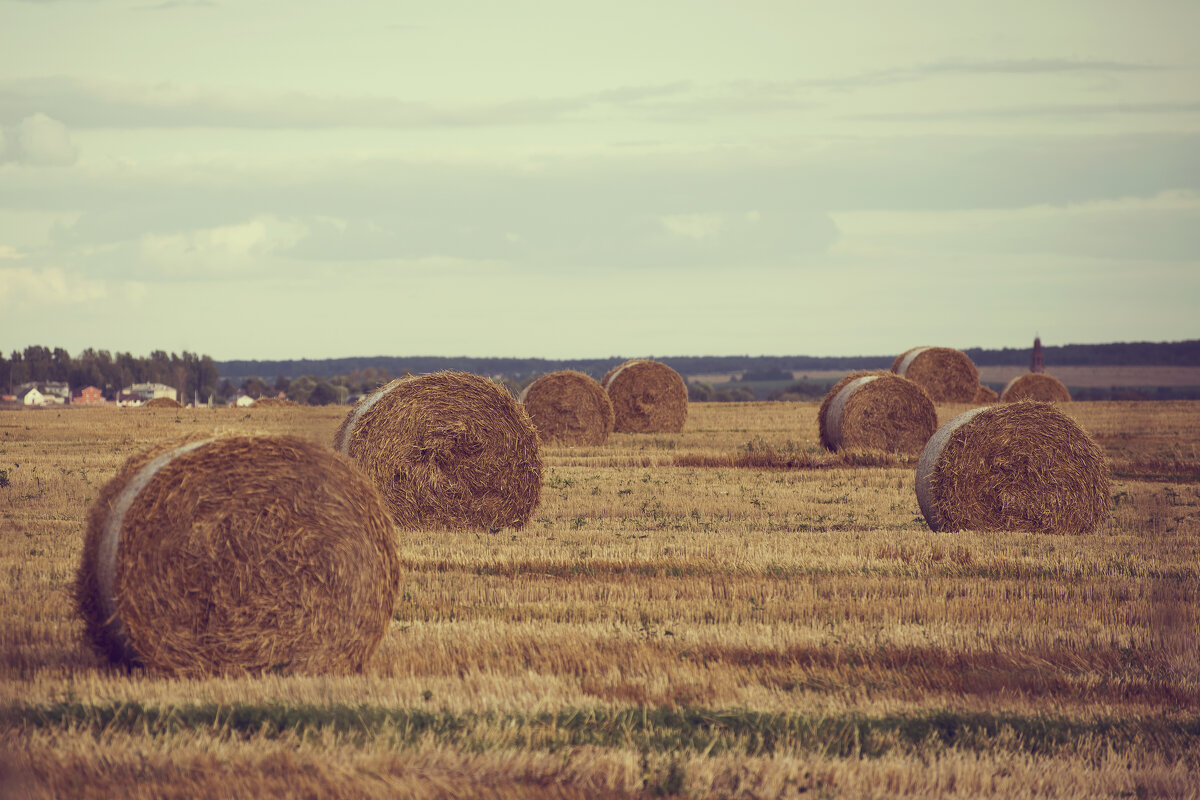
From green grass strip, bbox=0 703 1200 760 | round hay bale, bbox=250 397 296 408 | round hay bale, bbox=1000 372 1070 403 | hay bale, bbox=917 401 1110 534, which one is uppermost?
round hay bale, bbox=1000 372 1070 403

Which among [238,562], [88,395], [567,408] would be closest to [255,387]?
[88,395]

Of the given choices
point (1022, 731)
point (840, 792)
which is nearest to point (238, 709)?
point (840, 792)

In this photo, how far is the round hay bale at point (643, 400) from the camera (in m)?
34.7

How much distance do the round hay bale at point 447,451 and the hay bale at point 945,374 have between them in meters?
25.6

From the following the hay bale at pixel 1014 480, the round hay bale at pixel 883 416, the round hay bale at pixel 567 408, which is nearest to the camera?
the hay bale at pixel 1014 480

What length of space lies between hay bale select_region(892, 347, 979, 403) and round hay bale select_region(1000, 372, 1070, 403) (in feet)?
9.79

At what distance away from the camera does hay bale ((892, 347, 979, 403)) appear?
4050 cm

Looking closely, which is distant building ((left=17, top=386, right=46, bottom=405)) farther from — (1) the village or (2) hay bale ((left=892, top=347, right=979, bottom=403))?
(2) hay bale ((left=892, top=347, right=979, bottom=403))

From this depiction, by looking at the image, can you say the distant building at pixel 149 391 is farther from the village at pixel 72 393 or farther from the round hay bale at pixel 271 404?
the round hay bale at pixel 271 404

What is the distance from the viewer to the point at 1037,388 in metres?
44.8

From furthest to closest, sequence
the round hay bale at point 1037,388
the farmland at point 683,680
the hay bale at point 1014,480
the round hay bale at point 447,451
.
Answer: the round hay bale at point 1037,388, the hay bale at point 1014,480, the round hay bale at point 447,451, the farmland at point 683,680

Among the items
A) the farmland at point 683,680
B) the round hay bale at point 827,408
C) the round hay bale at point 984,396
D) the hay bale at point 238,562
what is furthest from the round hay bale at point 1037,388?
the hay bale at point 238,562

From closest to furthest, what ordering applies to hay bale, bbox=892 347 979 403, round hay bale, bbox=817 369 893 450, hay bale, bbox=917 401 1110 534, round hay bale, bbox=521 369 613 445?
1. hay bale, bbox=917 401 1110 534
2. round hay bale, bbox=817 369 893 450
3. round hay bale, bbox=521 369 613 445
4. hay bale, bbox=892 347 979 403

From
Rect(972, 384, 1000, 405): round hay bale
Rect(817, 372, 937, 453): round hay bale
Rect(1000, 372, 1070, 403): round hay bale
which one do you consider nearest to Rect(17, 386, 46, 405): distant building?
Rect(972, 384, 1000, 405): round hay bale
